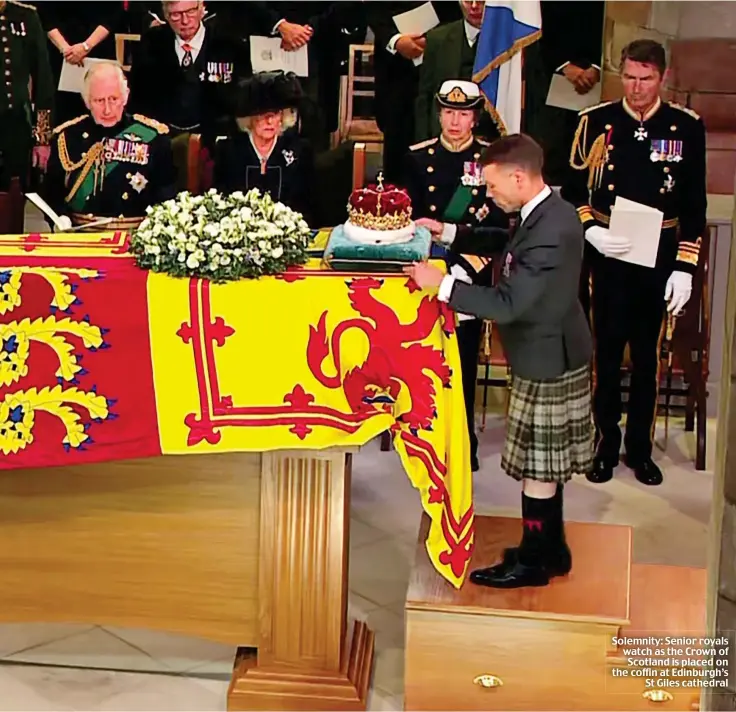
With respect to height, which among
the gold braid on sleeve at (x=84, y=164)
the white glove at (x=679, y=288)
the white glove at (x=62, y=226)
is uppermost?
the gold braid on sleeve at (x=84, y=164)

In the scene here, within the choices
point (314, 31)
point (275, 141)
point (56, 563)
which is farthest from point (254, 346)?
point (314, 31)

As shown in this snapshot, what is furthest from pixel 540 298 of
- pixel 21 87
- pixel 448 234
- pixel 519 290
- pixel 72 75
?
pixel 72 75

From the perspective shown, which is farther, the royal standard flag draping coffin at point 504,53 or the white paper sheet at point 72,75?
the white paper sheet at point 72,75

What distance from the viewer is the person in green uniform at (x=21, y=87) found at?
5.51 metres

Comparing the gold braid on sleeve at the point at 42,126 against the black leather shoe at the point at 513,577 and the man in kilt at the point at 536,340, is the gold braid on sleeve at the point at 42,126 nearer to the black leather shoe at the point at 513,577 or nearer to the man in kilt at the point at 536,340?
the man in kilt at the point at 536,340

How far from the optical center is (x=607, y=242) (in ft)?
14.3

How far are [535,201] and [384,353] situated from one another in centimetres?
46

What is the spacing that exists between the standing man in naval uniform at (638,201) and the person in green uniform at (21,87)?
7.44 ft

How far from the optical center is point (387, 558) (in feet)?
13.1

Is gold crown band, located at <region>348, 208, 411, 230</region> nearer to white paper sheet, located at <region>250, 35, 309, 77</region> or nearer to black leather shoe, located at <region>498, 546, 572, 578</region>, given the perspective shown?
black leather shoe, located at <region>498, 546, 572, 578</region>

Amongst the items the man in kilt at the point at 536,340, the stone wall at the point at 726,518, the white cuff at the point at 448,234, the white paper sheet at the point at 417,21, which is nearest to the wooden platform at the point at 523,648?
the man in kilt at the point at 536,340

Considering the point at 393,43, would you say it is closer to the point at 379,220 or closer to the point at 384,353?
the point at 379,220

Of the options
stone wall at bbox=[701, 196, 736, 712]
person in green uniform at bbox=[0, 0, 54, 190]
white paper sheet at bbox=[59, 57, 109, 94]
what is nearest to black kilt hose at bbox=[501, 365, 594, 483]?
stone wall at bbox=[701, 196, 736, 712]

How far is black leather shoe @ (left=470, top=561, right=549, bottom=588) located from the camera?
3.09 m
